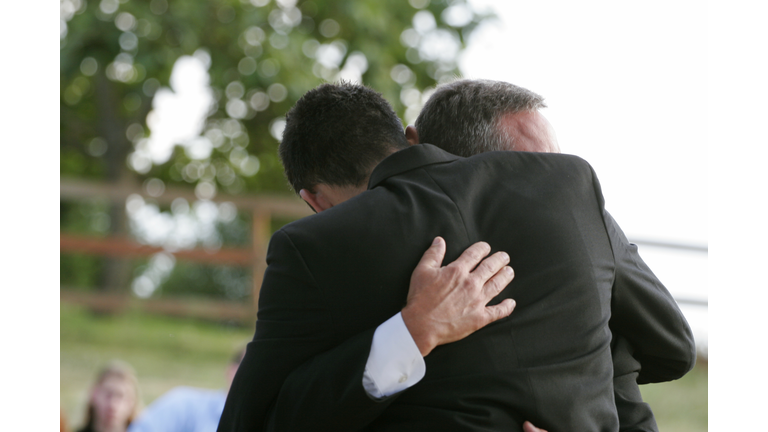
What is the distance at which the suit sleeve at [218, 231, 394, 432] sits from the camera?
1479 millimetres

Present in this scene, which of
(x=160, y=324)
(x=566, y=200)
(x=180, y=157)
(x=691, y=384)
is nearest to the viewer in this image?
(x=566, y=200)

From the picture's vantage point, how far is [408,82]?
8805 millimetres

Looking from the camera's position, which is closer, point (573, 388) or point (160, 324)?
point (573, 388)

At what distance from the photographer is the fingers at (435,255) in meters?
1.53

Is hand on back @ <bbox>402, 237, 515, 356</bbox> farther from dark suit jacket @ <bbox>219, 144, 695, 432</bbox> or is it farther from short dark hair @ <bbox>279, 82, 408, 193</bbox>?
short dark hair @ <bbox>279, 82, 408, 193</bbox>

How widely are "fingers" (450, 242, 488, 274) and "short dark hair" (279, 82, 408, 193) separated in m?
0.49

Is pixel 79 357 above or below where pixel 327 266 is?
below

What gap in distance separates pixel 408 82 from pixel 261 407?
7554mm

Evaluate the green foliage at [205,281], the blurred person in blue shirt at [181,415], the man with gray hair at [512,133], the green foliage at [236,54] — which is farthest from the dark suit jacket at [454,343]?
the green foliage at [205,281]

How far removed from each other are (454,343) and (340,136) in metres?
0.72

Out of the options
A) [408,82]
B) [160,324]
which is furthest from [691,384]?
[160,324]

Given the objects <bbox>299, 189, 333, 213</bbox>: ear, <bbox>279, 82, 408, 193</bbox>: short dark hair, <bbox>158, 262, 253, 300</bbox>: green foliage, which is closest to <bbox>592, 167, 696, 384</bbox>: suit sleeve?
<bbox>279, 82, 408, 193</bbox>: short dark hair

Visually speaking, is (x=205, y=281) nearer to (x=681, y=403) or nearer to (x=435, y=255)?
(x=681, y=403)

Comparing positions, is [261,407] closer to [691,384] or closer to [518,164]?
[518,164]
